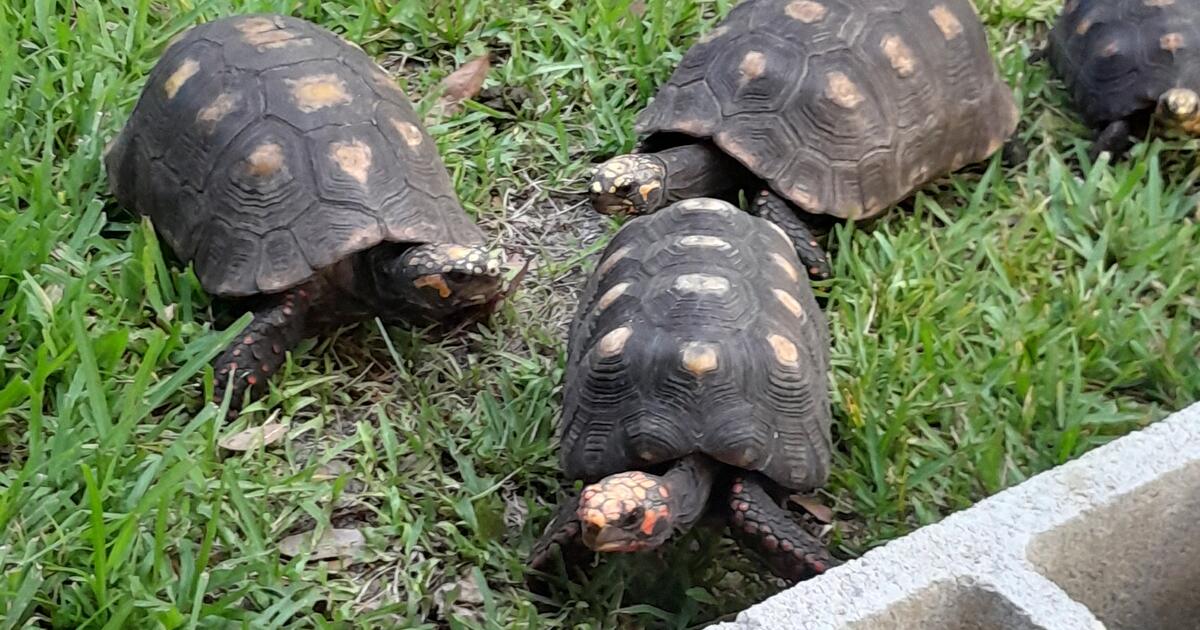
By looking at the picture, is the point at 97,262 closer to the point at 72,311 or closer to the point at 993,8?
the point at 72,311

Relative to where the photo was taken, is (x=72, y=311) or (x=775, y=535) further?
(x=72, y=311)

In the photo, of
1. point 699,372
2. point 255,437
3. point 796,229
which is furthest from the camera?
point 796,229

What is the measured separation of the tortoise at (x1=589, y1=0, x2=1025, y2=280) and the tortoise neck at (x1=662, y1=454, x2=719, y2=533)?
0.86 m

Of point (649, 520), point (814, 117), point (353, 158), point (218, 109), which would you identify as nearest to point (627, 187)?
point (814, 117)

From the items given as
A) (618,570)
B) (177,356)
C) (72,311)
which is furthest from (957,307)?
(72,311)

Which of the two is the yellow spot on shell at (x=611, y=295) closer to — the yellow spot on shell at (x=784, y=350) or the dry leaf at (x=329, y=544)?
the yellow spot on shell at (x=784, y=350)

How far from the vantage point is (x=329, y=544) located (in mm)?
2270

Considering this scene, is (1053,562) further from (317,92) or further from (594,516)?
(317,92)

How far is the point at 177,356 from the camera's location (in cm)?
251

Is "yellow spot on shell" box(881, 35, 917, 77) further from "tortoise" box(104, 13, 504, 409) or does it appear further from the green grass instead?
"tortoise" box(104, 13, 504, 409)

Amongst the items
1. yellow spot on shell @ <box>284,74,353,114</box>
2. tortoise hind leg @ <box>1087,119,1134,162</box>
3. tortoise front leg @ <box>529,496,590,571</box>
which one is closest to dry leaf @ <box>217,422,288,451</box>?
tortoise front leg @ <box>529,496,590,571</box>

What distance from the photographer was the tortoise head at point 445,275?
2.55m

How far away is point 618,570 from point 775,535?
0.31 meters

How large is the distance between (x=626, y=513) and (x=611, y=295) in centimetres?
51
